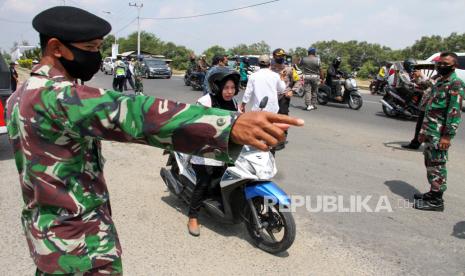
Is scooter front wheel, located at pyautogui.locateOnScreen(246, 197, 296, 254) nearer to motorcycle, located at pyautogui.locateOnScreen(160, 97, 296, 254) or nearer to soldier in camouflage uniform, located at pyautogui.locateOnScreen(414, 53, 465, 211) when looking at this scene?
motorcycle, located at pyautogui.locateOnScreen(160, 97, 296, 254)

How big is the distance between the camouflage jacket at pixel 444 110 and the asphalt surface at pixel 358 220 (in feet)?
2.75

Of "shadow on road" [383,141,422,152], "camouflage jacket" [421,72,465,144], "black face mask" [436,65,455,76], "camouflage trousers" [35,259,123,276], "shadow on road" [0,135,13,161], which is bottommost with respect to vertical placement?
"shadow on road" [0,135,13,161]

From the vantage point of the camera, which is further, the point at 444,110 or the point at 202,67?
the point at 202,67

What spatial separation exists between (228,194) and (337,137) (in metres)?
4.99

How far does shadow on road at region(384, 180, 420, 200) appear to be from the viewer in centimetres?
476

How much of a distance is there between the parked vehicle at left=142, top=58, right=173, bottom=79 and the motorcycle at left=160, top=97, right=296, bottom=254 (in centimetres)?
2298

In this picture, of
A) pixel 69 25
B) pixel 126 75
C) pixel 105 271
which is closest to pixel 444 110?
pixel 105 271

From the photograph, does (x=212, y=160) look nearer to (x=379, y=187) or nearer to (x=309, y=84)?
(x=379, y=187)

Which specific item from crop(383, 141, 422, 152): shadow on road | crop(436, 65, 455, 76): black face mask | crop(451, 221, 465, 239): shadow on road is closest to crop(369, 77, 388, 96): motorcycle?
crop(383, 141, 422, 152): shadow on road

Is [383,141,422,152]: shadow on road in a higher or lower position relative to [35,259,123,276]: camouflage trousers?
lower

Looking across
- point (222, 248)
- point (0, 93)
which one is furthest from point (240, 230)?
point (0, 93)

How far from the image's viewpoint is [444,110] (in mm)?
4203

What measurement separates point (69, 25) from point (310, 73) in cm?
1105

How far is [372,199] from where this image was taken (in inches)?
180
